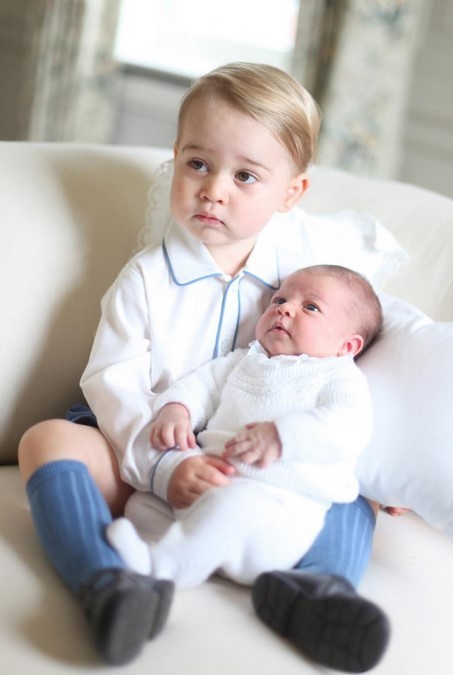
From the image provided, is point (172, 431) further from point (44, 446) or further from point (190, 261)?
point (190, 261)

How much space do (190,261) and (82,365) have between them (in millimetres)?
272

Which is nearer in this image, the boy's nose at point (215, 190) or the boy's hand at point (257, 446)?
the boy's hand at point (257, 446)

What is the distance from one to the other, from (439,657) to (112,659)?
1.42 feet

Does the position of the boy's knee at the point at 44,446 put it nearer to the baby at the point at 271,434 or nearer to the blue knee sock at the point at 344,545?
the baby at the point at 271,434

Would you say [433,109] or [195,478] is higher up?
[433,109]

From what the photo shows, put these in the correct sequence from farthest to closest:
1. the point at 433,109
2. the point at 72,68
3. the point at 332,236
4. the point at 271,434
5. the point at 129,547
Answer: the point at 72,68, the point at 433,109, the point at 332,236, the point at 271,434, the point at 129,547

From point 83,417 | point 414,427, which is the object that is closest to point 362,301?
point 414,427

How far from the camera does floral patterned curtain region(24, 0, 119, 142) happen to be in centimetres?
396

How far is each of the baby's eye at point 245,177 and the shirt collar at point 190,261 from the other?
13 cm

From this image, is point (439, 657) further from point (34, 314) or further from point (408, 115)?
point (408, 115)

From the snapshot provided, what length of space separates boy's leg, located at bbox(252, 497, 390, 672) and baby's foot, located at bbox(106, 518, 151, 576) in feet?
0.47

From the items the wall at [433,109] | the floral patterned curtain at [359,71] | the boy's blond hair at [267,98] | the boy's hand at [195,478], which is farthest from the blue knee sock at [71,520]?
the wall at [433,109]

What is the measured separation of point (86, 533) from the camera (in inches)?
45.3

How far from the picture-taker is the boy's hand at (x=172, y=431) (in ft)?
4.26
